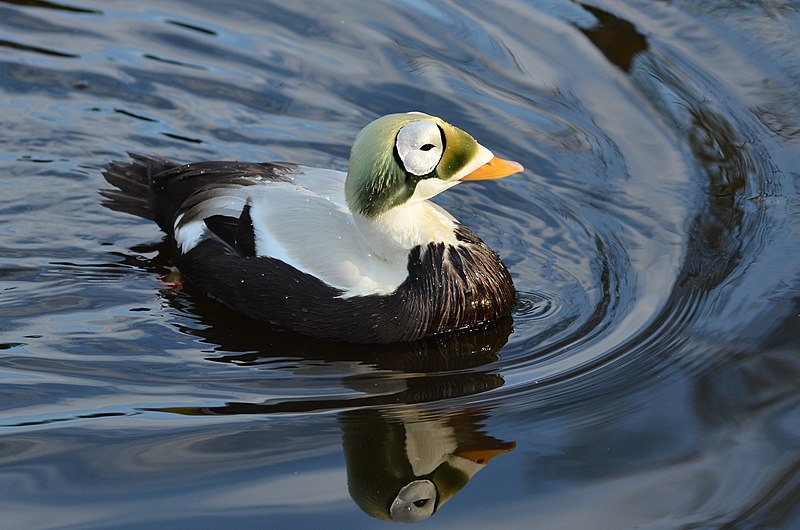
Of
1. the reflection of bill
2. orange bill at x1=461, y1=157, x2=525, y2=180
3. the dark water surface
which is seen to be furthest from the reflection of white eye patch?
the reflection of bill

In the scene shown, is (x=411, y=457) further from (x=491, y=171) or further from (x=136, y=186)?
(x=136, y=186)

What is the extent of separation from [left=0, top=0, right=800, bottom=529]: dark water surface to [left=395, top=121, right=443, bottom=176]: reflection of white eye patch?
2.68 feet

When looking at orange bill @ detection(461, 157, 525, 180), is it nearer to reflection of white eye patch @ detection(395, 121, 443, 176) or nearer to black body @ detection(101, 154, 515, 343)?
reflection of white eye patch @ detection(395, 121, 443, 176)

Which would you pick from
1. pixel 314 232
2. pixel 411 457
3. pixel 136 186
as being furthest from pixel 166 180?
pixel 411 457

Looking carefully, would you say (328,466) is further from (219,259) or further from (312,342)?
(219,259)

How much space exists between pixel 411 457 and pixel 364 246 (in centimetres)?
132

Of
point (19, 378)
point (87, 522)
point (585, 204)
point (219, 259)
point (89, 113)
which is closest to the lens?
point (87, 522)

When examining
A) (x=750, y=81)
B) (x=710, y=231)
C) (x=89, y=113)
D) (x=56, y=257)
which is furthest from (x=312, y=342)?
(x=750, y=81)

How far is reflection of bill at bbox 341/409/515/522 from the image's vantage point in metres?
4.53

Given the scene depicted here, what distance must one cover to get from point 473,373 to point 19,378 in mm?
1895

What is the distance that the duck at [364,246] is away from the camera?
219 inches

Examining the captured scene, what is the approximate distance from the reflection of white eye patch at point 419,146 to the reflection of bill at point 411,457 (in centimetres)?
111

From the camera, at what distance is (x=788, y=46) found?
7.71m

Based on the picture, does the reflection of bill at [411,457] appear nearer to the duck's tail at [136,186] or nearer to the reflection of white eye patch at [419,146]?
the reflection of white eye patch at [419,146]
